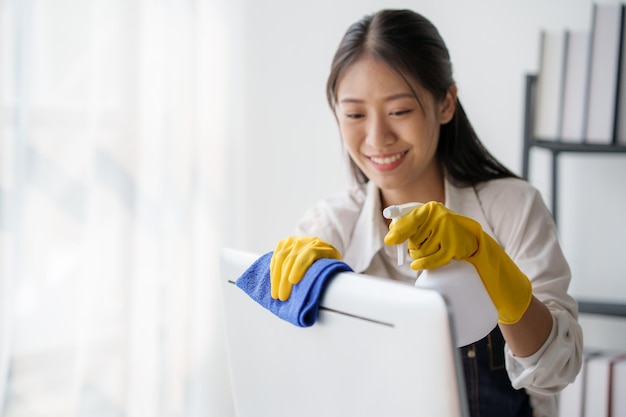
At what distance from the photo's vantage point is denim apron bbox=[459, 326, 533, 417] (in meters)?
1.45

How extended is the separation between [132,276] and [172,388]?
406 millimetres

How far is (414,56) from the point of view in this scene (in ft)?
4.62

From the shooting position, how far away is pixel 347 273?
0.85 m

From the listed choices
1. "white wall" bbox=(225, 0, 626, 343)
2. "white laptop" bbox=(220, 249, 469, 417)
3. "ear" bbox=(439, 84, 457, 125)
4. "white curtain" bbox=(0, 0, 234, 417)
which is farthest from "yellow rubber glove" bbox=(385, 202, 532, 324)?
"white wall" bbox=(225, 0, 626, 343)

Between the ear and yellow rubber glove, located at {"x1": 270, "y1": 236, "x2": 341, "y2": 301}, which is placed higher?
the ear

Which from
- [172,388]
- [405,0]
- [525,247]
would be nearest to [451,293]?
[525,247]

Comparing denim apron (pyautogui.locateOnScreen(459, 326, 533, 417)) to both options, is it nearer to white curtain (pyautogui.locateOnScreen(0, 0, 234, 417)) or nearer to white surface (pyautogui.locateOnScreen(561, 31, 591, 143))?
white surface (pyautogui.locateOnScreen(561, 31, 591, 143))

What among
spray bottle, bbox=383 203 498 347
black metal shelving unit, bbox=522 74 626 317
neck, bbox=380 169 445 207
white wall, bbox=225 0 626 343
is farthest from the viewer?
white wall, bbox=225 0 626 343

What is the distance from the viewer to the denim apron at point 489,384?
145 centimetres

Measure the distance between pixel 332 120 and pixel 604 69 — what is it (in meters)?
1.03

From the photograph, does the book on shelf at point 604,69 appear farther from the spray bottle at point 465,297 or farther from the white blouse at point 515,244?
the spray bottle at point 465,297

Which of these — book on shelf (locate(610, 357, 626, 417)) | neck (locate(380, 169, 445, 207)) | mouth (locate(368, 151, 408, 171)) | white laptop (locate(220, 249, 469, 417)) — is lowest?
book on shelf (locate(610, 357, 626, 417))

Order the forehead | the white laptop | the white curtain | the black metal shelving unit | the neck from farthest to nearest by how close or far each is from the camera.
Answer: the black metal shelving unit
the white curtain
the neck
the forehead
the white laptop

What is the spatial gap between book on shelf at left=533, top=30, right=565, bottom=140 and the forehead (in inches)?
33.9
